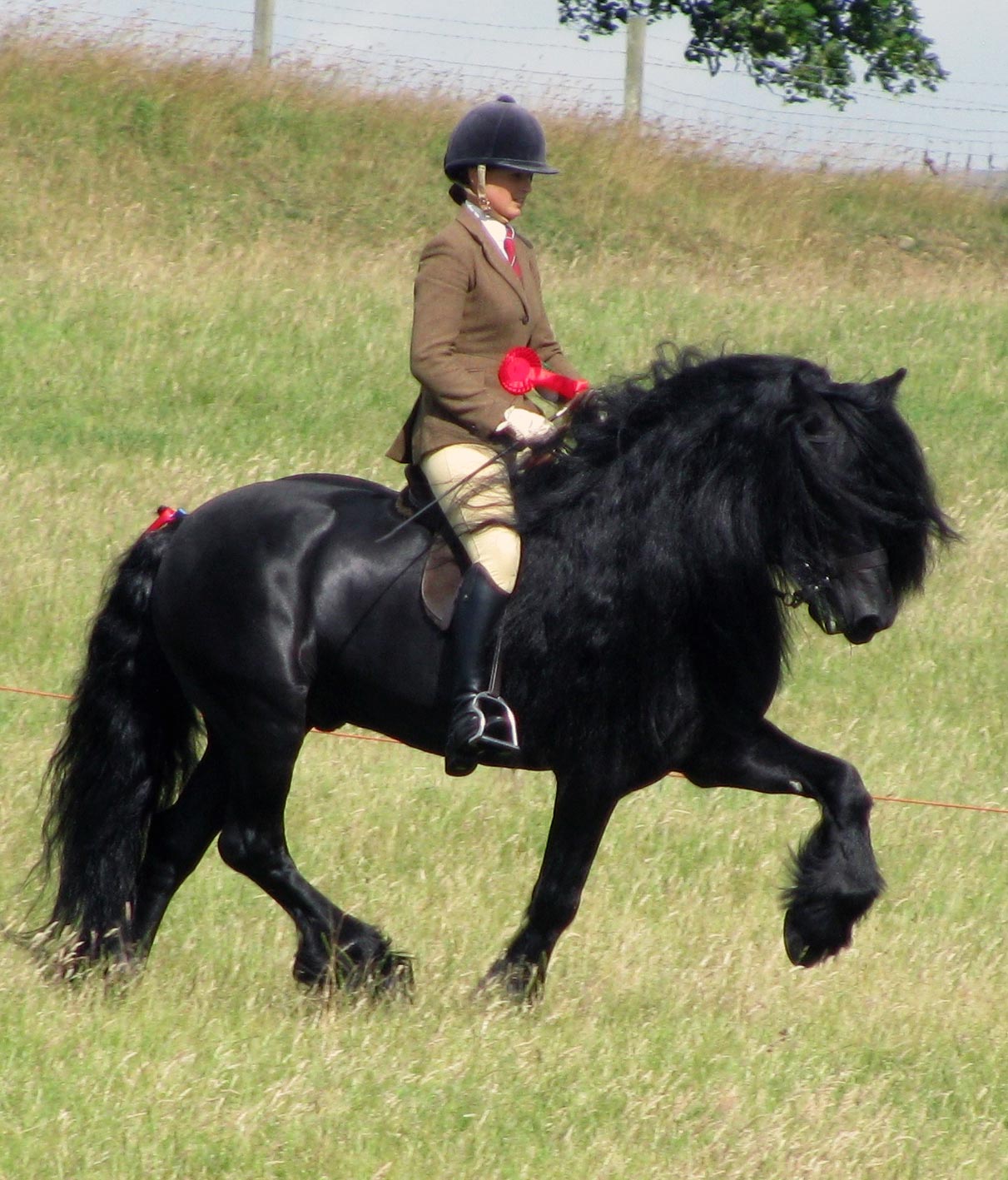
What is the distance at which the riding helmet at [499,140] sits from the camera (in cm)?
511

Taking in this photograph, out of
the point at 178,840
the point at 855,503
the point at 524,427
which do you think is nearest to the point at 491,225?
the point at 524,427

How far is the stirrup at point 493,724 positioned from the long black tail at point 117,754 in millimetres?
1252

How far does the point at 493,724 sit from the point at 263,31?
1570 cm

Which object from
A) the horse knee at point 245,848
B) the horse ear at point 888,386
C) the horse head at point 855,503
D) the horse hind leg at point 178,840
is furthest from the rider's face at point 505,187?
the horse knee at point 245,848

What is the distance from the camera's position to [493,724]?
16.0 feet

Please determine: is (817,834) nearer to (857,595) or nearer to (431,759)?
(857,595)

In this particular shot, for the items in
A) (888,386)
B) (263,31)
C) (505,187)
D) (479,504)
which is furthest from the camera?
(263,31)

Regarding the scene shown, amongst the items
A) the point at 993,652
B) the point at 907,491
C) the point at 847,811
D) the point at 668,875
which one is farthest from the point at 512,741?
the point at 993,652

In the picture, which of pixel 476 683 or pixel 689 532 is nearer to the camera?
pixel 689 532

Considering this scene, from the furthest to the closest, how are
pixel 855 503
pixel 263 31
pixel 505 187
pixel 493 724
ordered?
pixel 263 31
pixel 505 187
pixel 493 724
pixel 855 503

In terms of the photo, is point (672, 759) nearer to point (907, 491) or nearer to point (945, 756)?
point (907, 491)

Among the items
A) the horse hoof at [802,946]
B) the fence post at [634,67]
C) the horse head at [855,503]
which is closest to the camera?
the horse head at [855,503]

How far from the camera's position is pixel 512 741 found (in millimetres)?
4848

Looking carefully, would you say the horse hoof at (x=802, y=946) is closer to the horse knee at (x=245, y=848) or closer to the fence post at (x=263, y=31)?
the horse knee at (x=245, y=848)
